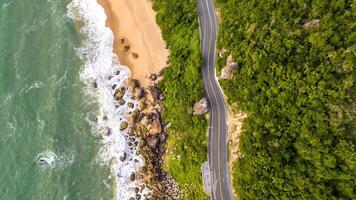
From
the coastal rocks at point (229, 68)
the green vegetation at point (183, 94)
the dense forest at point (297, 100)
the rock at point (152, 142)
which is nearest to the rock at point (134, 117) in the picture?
the rock at point (152, 142)

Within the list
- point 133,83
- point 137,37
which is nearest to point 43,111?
point 133,83

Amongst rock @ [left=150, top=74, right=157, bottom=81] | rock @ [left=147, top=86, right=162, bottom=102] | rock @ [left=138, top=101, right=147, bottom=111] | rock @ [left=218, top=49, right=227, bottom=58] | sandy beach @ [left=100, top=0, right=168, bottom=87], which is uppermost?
sandy beach @ [left=100, top=0, right=168, bottom=87]

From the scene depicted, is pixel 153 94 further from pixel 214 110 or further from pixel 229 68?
pixel 229 68

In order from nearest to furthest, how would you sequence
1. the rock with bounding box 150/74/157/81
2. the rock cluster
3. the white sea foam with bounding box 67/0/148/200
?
the rock cluster
the white sea foam with bounding box 67/0/148/200
the rock with bounding box 150/74/157/81

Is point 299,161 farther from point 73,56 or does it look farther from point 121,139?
point 73,56

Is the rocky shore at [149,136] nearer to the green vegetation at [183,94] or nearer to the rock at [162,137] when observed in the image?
the rock at [162,137]

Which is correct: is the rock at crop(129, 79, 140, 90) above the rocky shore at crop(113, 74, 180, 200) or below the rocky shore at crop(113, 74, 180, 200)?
above

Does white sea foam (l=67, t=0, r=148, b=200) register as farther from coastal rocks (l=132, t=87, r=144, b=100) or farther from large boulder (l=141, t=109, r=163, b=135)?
large boulder (l=141, t=109, r=163, b=135)

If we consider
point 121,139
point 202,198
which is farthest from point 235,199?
point 121,139

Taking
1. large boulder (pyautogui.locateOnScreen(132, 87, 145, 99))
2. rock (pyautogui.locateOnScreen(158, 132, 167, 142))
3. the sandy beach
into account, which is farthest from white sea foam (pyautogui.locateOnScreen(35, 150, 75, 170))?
the sandy beach
